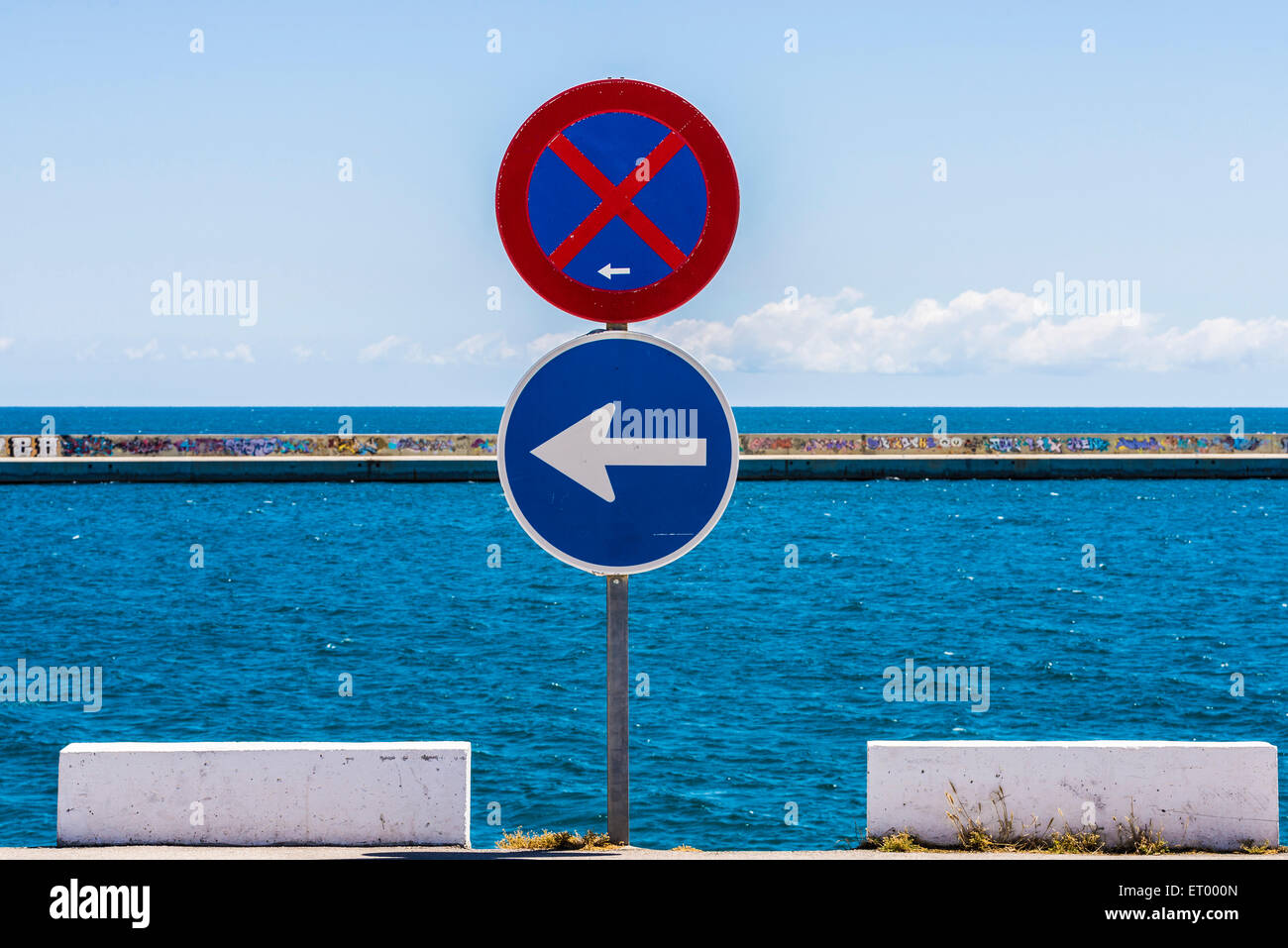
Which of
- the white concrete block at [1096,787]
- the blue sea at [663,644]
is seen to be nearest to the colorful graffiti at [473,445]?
the blue sea at [663,644]

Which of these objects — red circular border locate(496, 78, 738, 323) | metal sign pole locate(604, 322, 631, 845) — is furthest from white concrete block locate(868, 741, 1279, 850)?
red circular border locate(496, 78, 738, 323)

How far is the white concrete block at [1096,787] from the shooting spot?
178 inches

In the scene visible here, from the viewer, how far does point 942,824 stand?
15.1ft

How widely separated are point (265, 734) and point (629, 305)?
57.9ft

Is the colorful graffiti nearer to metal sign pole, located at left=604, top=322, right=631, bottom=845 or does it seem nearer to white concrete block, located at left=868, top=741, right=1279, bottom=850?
white concrete block, located at left=868, top=741, right=1279, bottom=850

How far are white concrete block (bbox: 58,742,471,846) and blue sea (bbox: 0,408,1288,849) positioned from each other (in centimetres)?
631

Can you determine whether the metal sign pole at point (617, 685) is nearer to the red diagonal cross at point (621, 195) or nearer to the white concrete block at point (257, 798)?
the red diagonal cross at point (621, 195)

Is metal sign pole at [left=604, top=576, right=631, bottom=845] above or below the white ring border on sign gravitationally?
below

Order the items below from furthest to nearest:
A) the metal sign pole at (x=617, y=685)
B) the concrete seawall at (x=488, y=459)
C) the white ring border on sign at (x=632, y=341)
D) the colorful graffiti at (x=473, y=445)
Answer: the colorful graffiti at (x=473, y=445)
the concrete seawall at (x=488, y=459)
the metal sign pole at (x=617, y=685)
the white ring border on sign at (x=632, y=341)

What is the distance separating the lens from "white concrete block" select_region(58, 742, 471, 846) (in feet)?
14.6

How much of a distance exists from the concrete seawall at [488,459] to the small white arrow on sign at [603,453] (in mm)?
65625

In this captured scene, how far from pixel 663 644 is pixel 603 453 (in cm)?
2569

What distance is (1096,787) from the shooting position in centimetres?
455

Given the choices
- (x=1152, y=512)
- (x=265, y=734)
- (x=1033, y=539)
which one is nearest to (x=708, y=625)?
(x=265, y=734)
